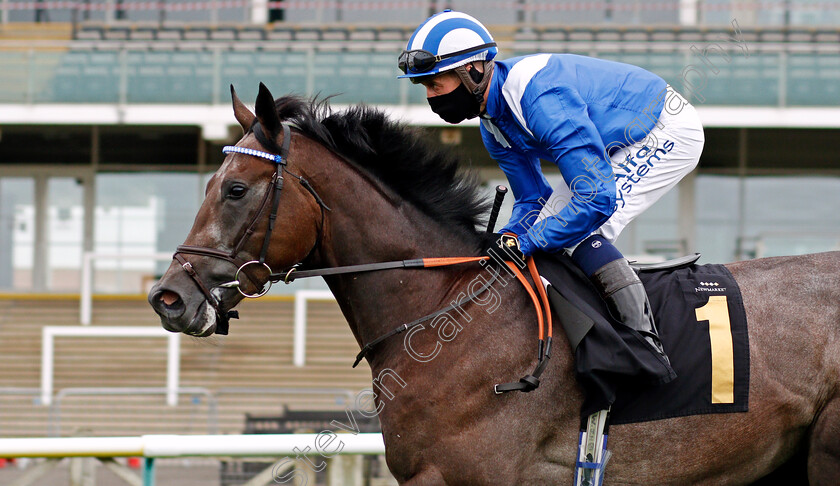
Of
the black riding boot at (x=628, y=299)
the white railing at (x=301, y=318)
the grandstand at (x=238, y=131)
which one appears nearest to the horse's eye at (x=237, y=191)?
the black riding boot at (x=628, y=299)

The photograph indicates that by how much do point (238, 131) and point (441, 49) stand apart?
36.7ft

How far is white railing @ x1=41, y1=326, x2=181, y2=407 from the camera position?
34.2 feet

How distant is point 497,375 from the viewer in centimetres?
257

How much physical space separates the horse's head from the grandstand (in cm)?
706

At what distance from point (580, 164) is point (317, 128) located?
904mm

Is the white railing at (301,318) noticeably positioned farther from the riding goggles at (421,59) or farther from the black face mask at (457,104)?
the riding goggles at (421,59)

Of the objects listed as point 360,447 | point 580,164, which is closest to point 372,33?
point 360,447

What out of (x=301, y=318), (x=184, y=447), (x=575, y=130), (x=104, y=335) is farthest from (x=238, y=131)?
(x=575, y=130)

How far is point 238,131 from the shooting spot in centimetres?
1339

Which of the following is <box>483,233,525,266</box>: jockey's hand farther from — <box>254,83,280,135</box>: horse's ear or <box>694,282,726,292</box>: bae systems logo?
<box>254,83,280,135</box>: horse's ear

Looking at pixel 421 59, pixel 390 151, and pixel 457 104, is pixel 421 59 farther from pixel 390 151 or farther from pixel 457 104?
pixel 390 151

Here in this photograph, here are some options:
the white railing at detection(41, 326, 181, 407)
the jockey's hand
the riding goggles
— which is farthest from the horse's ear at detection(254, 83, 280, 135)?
the white railing at detection(41, 326, 181, 407)

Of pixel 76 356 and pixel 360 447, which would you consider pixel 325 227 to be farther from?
pixel 76 356

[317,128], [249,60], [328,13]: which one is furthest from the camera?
[328,13]
